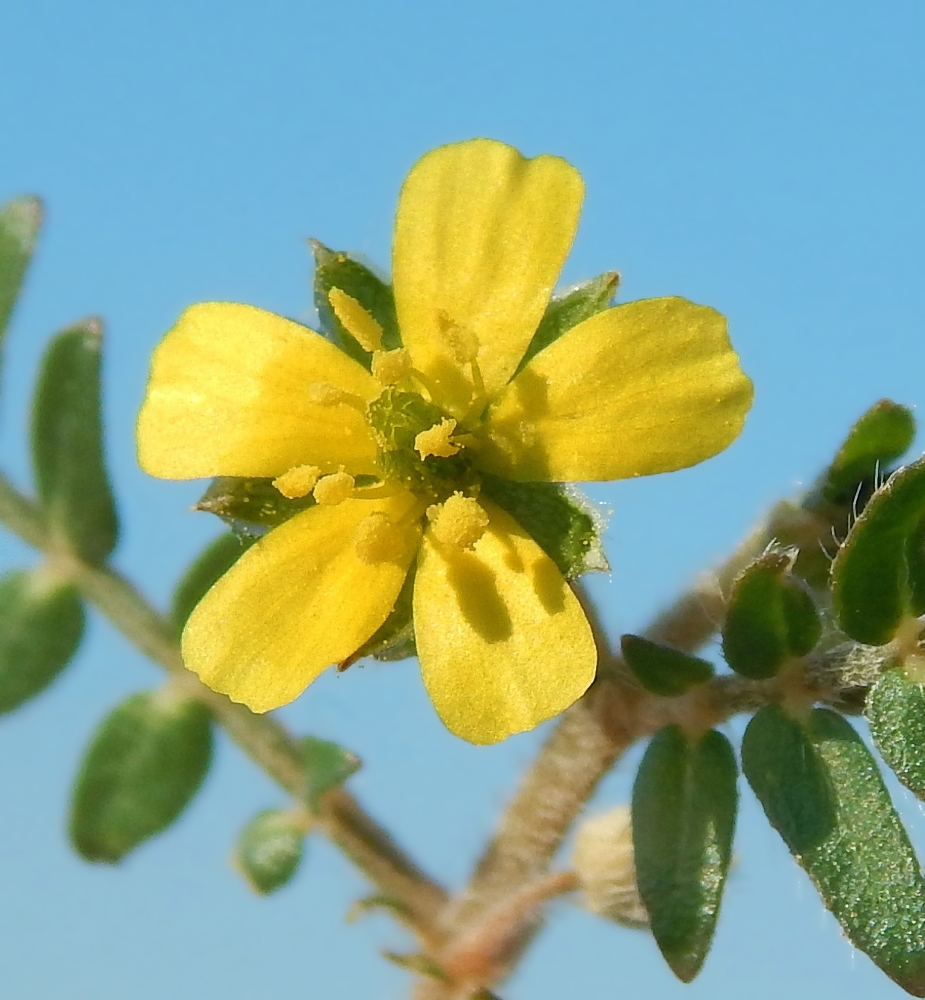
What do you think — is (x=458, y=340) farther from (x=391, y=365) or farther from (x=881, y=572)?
(x=881, y=572)

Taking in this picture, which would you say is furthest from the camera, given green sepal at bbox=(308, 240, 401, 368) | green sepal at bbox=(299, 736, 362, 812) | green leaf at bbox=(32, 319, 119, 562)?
green leaf at bbox=(32, 319, 119, 562)

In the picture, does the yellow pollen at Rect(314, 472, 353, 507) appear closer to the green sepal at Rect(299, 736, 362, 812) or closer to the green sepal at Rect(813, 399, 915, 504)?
the green sepal at Rect(299, 736, 362, 812)

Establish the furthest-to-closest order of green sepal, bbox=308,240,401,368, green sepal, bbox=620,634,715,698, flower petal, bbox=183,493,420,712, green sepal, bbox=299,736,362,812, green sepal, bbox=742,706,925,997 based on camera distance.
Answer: green sepal, bbox=299,736,362,812 → green sepal, bbox=308,240,401,368 → flower petal, bbox=183,493,420,712 → green sepal, bbox=620,634,715,698 → green sepal, bbox=742,706,925,997

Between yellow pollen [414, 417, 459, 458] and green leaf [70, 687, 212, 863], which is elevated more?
yellow pollen [414, 417, 459, 458]

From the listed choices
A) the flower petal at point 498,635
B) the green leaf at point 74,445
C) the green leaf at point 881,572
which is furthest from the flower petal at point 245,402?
the green leaf at point 881,572

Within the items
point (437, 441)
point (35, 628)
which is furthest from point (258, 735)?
point (437, 441)

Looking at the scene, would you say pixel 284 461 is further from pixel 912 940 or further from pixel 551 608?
pixel 912 940

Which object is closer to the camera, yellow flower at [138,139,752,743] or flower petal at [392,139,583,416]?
yellow flower at [138,139,752,743]

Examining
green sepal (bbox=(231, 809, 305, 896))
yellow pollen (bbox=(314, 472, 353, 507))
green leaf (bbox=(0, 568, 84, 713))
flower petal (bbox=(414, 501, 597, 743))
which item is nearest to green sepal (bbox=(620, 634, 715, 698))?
flower petal (bbox=(414, 501, 597, 743))
